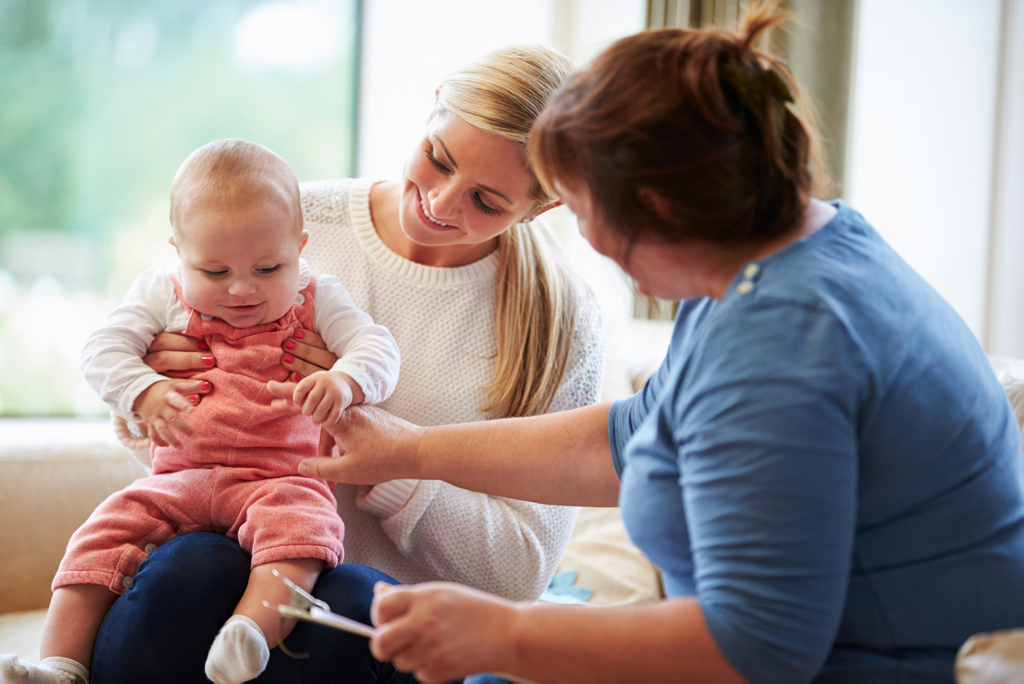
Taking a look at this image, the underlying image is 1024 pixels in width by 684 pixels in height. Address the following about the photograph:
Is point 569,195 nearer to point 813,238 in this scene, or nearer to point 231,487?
point 813,238

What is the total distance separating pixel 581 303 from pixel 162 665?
950 millimetres

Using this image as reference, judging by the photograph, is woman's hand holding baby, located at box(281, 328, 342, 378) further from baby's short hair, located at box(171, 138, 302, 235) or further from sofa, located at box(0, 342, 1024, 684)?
sofa, located at box(0, 342, 1024, 684)

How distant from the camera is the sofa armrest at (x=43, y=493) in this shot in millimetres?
1689

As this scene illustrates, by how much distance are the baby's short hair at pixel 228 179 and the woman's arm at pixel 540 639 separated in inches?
27.8

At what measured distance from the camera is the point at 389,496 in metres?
1.43

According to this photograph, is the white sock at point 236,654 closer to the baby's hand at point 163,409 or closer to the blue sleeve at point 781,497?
the baby's hand at point 163,409

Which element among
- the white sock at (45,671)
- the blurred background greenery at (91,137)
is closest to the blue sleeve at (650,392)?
the white sock at (45,671)

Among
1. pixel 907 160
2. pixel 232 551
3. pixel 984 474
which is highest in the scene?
pixel 907 160

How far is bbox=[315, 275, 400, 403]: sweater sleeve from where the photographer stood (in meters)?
1.25

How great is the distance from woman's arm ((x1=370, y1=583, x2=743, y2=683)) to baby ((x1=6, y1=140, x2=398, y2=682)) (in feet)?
1.37

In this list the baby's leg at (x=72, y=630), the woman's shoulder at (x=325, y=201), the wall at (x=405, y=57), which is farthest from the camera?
the wall at (x=405, y=57)

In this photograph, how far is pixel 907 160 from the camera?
2283 millimetres

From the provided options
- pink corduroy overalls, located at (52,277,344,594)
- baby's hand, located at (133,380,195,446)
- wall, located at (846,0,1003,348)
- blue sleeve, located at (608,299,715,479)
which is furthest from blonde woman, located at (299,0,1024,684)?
wall, located at (846,0,1003,348)

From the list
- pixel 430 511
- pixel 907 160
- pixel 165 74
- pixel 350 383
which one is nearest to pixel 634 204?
pixel 350 383
